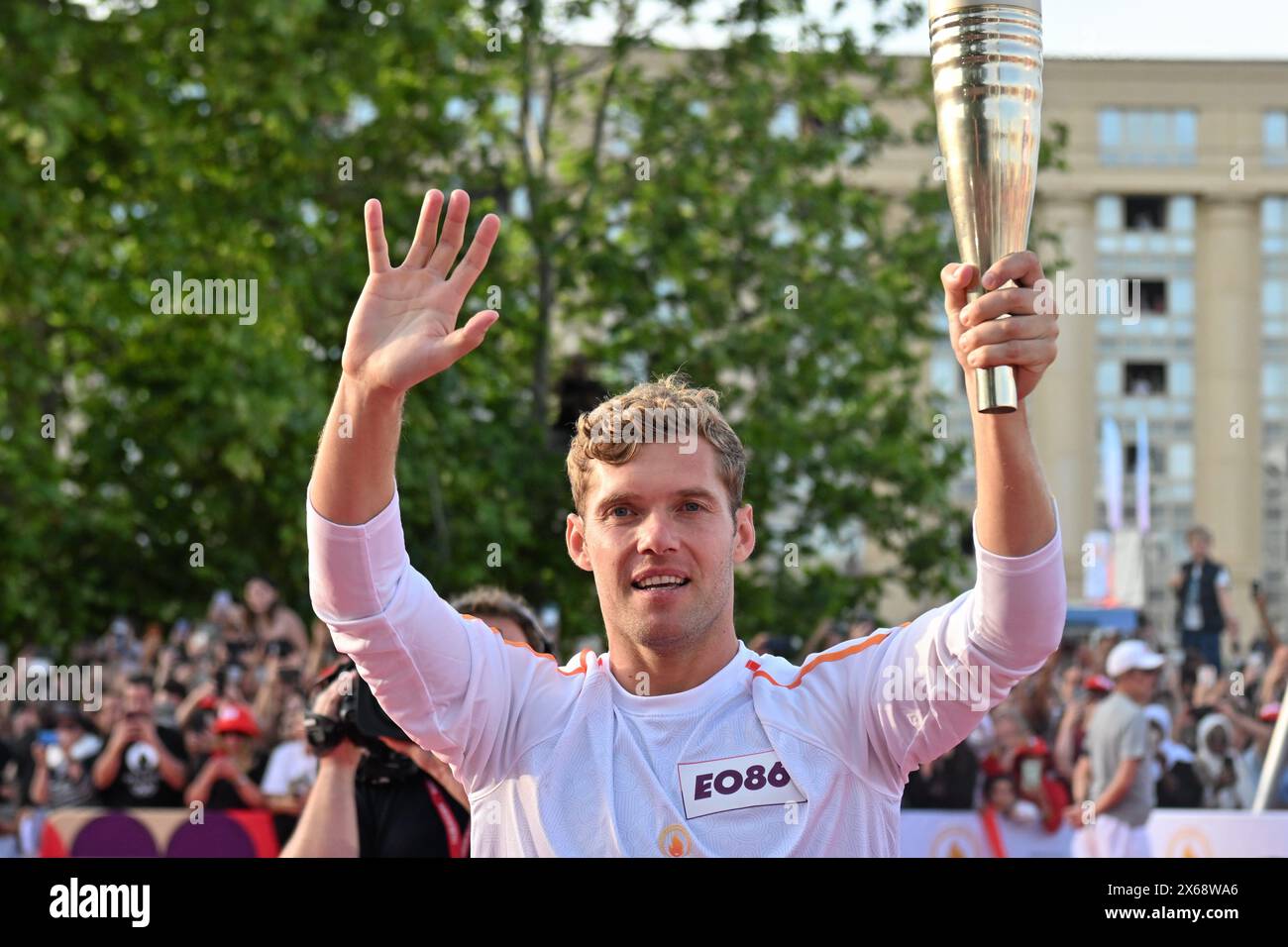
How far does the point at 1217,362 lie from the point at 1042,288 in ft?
218

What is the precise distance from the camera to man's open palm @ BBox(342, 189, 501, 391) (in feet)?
8.17

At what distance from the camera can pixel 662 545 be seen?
2.86m

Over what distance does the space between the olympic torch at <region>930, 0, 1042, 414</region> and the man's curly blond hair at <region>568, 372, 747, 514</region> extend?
1066 millimetres

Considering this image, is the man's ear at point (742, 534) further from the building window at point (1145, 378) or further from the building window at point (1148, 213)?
the building window at point (1148, 213)

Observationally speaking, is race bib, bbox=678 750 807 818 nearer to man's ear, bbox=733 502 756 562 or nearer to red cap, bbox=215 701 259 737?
man's ear, bbox=733 502 756 562

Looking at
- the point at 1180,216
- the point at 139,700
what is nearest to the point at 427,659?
the point at 139,700

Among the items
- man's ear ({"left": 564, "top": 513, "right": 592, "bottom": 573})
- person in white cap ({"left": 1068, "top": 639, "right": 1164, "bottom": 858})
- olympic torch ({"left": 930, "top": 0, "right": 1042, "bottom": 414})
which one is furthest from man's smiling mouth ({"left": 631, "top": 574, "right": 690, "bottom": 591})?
person in white cap ({"left": 1068, "top": 639, "right": 1164, "bottom": 858})

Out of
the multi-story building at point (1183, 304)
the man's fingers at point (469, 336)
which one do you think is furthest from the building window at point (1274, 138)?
the man's fingers at point (469, 336)

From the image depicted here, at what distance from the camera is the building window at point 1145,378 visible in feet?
220

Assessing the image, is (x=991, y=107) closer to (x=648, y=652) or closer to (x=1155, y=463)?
(x=648, y=652)

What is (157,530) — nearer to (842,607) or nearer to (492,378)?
(492,378)
